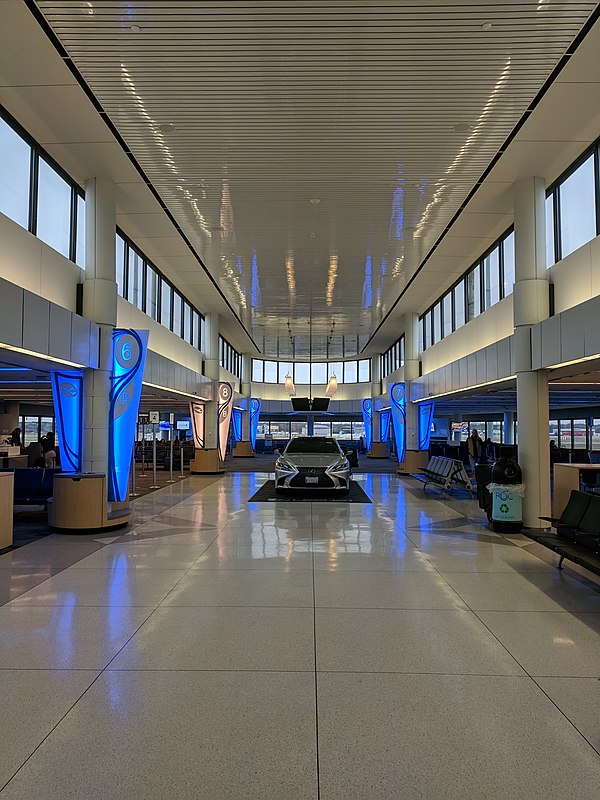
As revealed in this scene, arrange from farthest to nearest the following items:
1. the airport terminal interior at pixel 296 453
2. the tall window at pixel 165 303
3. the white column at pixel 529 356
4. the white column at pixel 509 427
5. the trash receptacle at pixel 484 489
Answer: the white column at pixel 509 427 → the tall window at pixel 165 303 → the trash receptacle at pixel 484 489 → the white column at pixel 529 356 → the airport terminal interior at pixel 296 453

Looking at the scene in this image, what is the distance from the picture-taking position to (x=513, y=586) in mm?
6230

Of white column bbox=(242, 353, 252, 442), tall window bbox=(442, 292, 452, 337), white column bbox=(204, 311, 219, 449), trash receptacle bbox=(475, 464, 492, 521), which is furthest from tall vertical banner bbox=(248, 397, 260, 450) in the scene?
trash receptacle bbox=(475, 464, 492, 521)

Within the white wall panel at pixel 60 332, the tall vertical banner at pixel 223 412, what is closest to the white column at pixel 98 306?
the white wall panel at pixel 60 332

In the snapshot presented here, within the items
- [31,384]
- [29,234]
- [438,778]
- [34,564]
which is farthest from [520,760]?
[31,384]

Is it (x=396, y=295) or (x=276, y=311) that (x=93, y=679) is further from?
(x=276, y=311)

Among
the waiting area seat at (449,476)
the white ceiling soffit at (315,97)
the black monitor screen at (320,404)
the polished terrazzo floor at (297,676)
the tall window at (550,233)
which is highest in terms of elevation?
the white ceiling soffit at (315,97)

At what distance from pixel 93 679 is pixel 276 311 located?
1962cm

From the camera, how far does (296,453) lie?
16141 mm

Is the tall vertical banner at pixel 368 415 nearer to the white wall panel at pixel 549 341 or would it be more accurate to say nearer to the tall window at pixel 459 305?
the tall window at pixel 459 305

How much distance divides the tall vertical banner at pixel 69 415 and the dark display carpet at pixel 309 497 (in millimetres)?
4686

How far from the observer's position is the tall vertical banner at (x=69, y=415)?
1024cm

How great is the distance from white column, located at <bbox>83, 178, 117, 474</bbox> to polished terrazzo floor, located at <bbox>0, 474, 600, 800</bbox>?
8.93 ft

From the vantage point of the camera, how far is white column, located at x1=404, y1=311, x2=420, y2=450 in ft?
74.1

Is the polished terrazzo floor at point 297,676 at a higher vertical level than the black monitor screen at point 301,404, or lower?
lower
